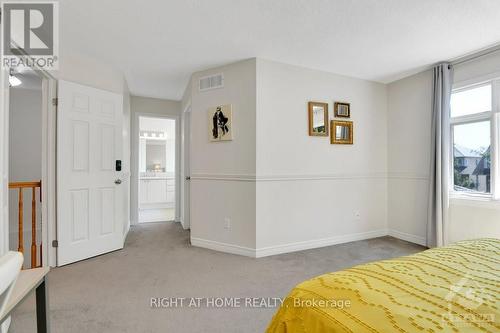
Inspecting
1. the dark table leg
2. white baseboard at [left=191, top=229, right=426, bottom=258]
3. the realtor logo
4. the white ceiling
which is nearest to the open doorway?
white baseboard at [left=191, top=229, right=426, bottom=258]

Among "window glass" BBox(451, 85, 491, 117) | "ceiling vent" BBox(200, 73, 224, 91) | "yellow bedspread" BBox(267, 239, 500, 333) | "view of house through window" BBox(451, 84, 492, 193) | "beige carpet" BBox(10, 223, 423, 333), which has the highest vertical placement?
"ceiling vent" BBox(200, 73, 224, 91)

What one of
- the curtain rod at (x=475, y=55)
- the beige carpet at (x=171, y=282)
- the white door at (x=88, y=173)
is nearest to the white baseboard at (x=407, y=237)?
the beige carpet at (x=171, y=282)

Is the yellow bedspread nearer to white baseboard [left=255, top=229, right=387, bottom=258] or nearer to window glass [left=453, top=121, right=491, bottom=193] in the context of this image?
white baseboard [left=255, top=229, right=387, bottom=258]

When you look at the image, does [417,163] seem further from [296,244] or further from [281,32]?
[281,32]


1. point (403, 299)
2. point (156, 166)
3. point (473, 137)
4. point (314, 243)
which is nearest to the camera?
point (403, 299)

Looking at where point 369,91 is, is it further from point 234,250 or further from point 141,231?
point 141,231

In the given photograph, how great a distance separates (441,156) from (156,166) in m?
6.84

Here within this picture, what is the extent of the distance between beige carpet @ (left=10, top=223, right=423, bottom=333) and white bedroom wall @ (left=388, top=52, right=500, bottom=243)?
48 cm

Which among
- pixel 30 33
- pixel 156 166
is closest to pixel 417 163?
pixel 30 33

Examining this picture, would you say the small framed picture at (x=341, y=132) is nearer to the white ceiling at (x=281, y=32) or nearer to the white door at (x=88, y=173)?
the white ceiling at (x=281, y=32)

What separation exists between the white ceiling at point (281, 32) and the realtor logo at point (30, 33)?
11cm

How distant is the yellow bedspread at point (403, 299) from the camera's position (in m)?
0.71

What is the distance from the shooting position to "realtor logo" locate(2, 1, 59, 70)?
1.95 m

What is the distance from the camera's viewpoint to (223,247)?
3236 mm
